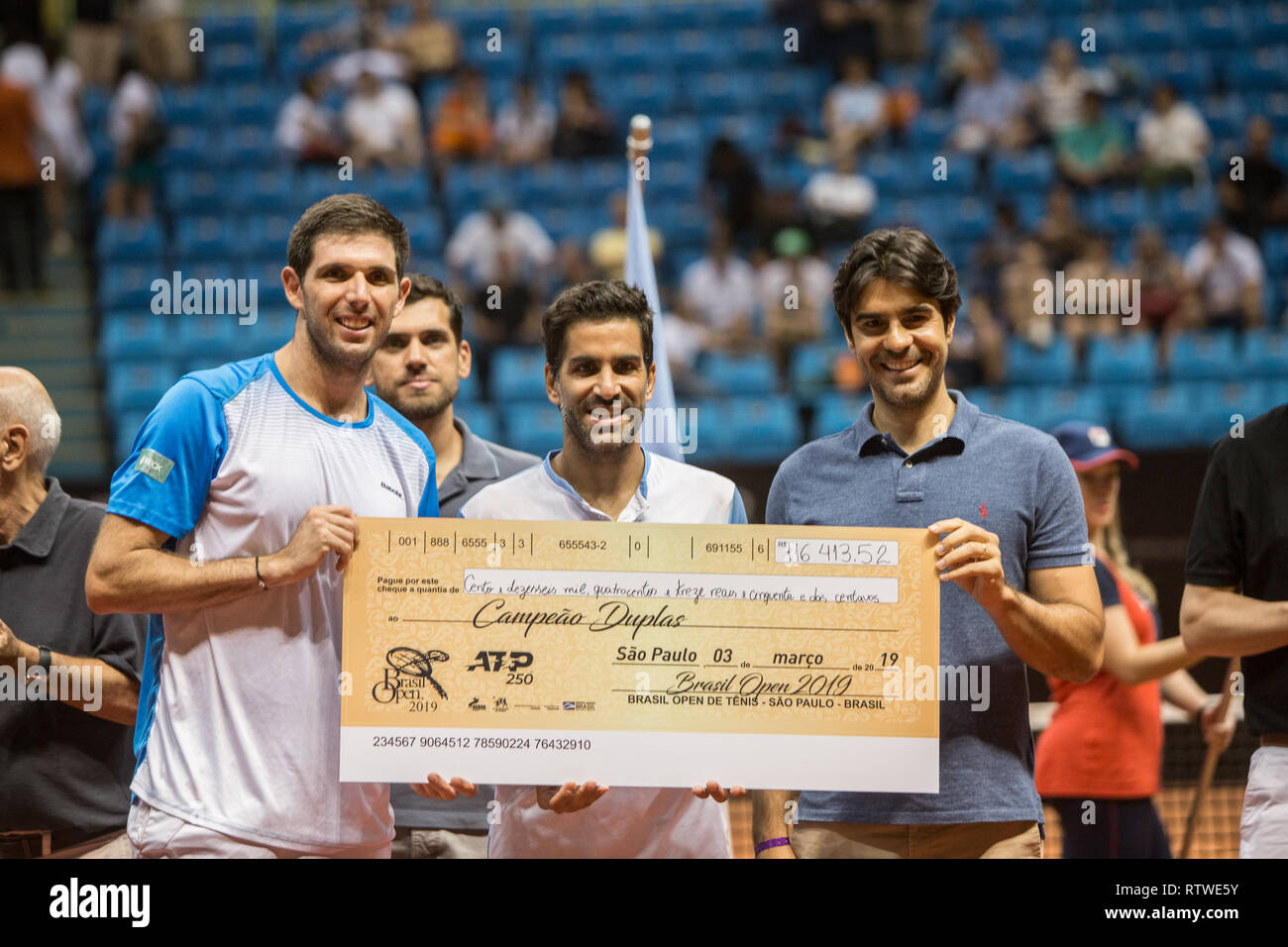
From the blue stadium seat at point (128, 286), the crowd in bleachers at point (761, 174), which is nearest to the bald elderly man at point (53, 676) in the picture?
the crowd in bleachers at point (761, 174)

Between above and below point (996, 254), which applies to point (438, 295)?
below

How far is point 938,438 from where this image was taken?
335 centimetres

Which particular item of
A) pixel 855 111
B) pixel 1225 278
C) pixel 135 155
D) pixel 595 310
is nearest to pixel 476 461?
pixel 595 310

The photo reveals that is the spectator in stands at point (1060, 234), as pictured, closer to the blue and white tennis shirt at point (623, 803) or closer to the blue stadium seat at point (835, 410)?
the blue stadium seat at point (835, 410)

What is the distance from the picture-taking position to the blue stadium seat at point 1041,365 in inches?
444

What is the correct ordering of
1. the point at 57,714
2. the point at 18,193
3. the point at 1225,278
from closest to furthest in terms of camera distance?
the point at 57,714 < the point at 1225,278 < the point at 18,193

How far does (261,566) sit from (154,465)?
34 cm

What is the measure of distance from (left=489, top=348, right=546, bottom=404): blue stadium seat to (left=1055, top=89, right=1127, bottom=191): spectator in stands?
5.87 meters

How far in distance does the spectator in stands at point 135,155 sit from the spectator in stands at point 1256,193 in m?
10.4

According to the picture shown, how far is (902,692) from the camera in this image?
319 cm

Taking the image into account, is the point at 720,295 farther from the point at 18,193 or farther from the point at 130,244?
the point at 18,193

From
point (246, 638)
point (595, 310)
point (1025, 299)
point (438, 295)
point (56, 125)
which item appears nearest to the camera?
point (246, 638)

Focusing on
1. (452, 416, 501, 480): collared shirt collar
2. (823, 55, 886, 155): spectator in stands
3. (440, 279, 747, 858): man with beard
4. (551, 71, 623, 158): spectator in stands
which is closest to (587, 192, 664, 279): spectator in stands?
(551, 71, 623, 158): spectator in stands
